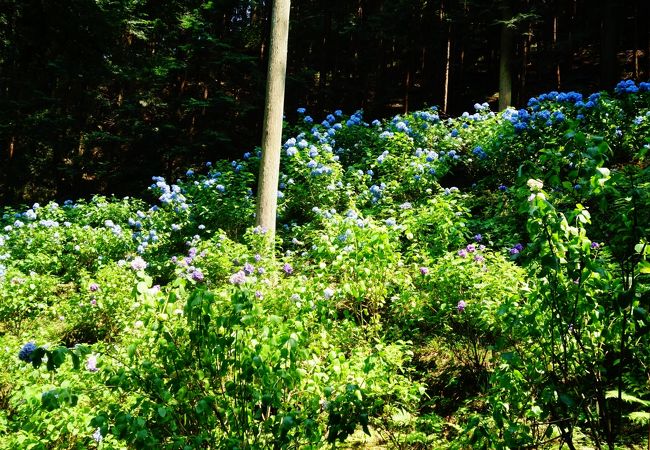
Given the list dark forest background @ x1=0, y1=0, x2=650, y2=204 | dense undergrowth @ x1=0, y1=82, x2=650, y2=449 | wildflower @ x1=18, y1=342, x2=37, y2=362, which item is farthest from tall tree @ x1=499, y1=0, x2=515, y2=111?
wildflower @ x1=18, y1=342, x2=37, y2=362

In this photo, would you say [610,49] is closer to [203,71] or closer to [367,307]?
[367,307]

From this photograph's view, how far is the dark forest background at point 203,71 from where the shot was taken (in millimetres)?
13359

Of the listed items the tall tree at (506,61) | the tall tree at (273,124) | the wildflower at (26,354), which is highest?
the tall tree at (506,61)

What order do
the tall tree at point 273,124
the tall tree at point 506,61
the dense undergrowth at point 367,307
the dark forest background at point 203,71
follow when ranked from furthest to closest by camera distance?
the dark forest background at point 203,71 < the tall tree at point 506,61 < the tall tree at point 273,124 < the dense undergrowth at point 367,307

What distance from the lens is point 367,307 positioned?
4.24 metres

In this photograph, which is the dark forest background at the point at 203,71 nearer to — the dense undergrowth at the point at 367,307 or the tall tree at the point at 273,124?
the dense undergrowth at the point at 367,307

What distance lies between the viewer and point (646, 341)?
1.90 metres

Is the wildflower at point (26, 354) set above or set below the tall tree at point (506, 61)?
below

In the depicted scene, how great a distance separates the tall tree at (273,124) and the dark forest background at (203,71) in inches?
282

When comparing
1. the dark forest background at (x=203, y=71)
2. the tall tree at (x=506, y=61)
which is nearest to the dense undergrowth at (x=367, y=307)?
the tall tree at (x=506, y=61)

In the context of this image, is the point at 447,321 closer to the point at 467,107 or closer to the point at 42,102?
the point at 467,107

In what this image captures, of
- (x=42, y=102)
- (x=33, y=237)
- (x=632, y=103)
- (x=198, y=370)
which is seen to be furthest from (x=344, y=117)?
(x=42, y=102)

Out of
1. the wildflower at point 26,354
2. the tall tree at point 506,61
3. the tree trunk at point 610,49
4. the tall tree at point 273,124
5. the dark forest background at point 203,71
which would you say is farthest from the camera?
the dark forest background at point 203,71

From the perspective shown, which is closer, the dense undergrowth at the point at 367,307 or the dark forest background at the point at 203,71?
the dense undergrowth at the point at 367,307
